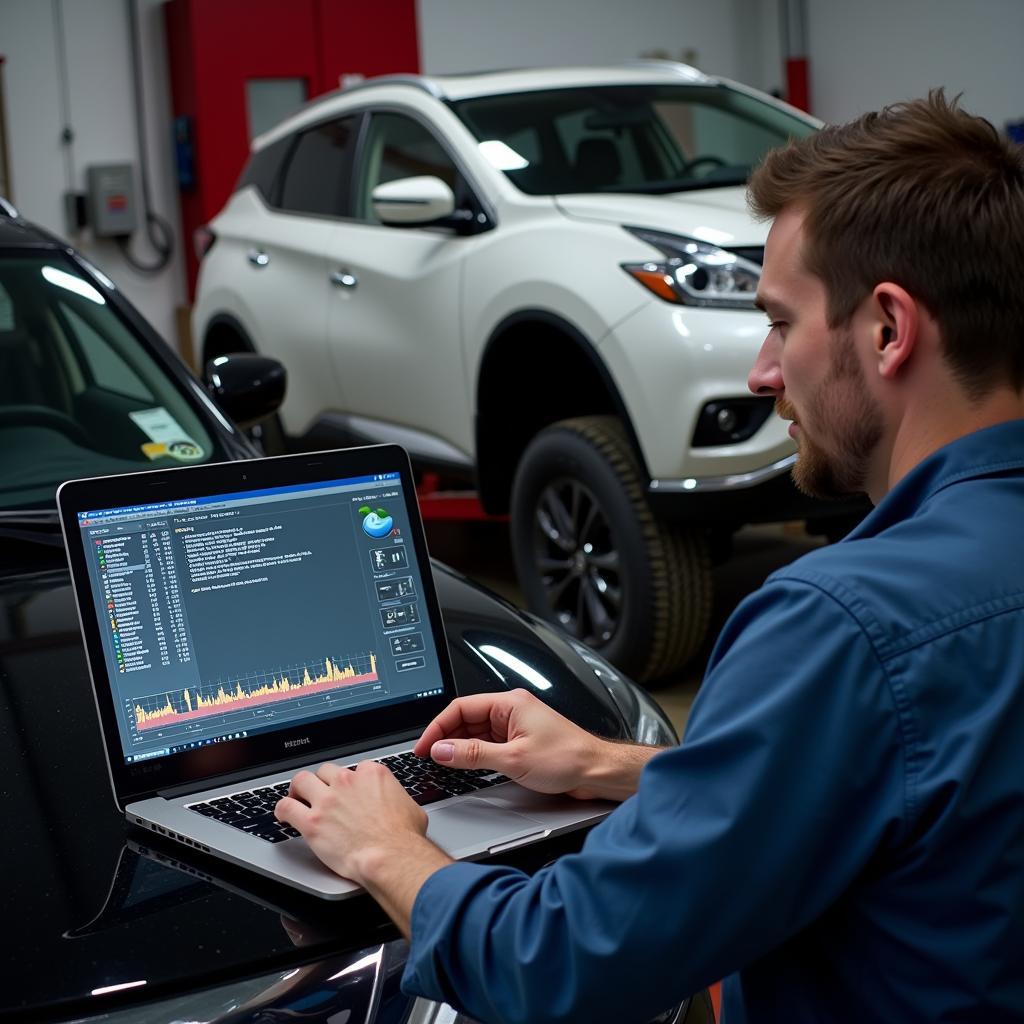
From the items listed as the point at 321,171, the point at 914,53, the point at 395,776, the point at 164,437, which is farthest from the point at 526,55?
the point at 395,776

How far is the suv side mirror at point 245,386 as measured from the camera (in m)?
2.73

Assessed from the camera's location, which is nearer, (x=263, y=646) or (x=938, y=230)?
(x=938, y=230)

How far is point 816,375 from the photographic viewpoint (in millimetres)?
1217

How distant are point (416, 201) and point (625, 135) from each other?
0.77 m

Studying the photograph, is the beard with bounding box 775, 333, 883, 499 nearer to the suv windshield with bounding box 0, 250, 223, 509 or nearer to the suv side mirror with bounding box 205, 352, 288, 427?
the suv windshield with bounding box 0, 250, 223, 509

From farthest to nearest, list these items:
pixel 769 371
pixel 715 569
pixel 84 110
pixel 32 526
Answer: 1. pixel 84 110
2. pixel 715 569
3. pixel 32 526
4. pixel 769 371

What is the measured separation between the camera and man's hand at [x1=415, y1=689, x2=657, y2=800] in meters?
1.48

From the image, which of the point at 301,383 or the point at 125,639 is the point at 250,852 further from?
the point at 301,383

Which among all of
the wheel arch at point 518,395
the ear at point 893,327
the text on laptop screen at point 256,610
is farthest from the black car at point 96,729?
the wheel arch at point 518,395

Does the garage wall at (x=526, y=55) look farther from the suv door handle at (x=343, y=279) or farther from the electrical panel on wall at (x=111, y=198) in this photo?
the suv door handle at (x=343, y=279)

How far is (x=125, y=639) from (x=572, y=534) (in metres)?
2.52

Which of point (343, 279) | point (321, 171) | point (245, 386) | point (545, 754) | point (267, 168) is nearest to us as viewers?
point (545, 754)

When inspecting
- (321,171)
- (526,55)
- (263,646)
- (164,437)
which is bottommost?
(263,646)

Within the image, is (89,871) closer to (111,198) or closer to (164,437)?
(164,437)
